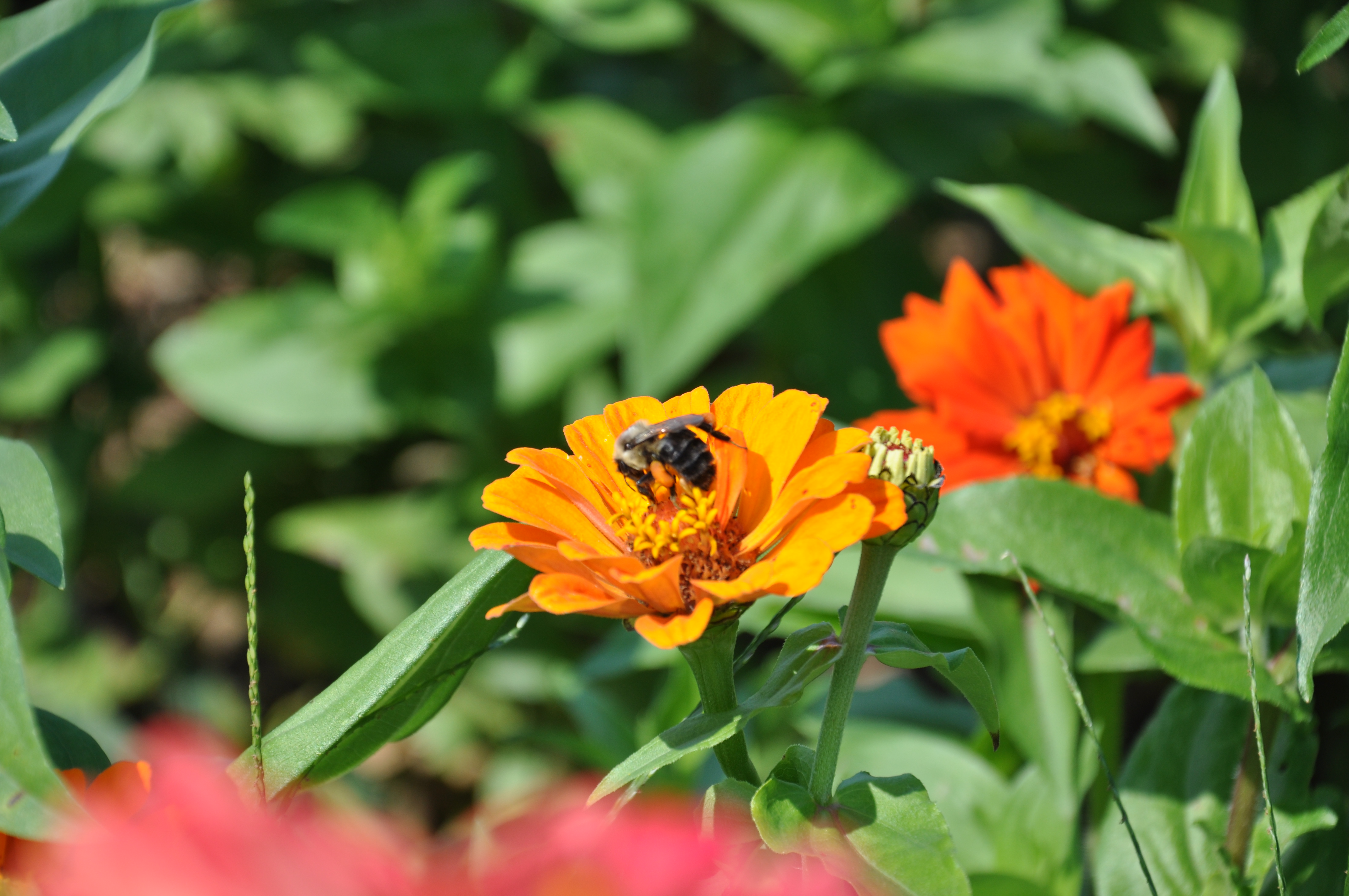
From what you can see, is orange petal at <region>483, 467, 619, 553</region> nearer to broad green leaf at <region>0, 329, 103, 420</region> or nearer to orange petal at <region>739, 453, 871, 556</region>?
orange petal at <region>739, 453, 871, 556</region>

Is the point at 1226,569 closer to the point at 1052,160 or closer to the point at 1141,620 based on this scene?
the point at 1141,620

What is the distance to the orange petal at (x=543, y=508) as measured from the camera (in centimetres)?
40

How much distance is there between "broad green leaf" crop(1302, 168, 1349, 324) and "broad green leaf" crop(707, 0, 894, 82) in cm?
70

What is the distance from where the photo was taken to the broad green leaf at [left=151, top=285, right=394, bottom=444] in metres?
1.33

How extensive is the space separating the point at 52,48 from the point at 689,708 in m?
0.49

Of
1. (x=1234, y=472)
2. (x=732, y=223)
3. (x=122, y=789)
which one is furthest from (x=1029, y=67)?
(x=122, y=789)

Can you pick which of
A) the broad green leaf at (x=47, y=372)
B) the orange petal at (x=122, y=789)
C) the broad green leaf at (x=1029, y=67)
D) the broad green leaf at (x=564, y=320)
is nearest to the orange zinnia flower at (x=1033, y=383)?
the orange petal at (x=122, y=789)

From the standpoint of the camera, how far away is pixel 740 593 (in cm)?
36

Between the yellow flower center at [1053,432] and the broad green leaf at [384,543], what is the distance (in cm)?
77

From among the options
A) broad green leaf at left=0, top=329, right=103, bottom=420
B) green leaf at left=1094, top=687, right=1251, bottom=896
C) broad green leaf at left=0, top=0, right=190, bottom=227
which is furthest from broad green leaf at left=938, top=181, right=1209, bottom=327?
broad green leaf at left=0, top=329, right=103, bottom=420

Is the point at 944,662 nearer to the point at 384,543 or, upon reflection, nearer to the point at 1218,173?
the point at 1218,173

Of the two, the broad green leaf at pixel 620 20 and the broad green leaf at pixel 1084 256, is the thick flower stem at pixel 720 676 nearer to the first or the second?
the broad green leaf at pixel 1084 256

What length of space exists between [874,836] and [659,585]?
0.12 metres

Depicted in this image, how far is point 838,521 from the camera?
0.37m
